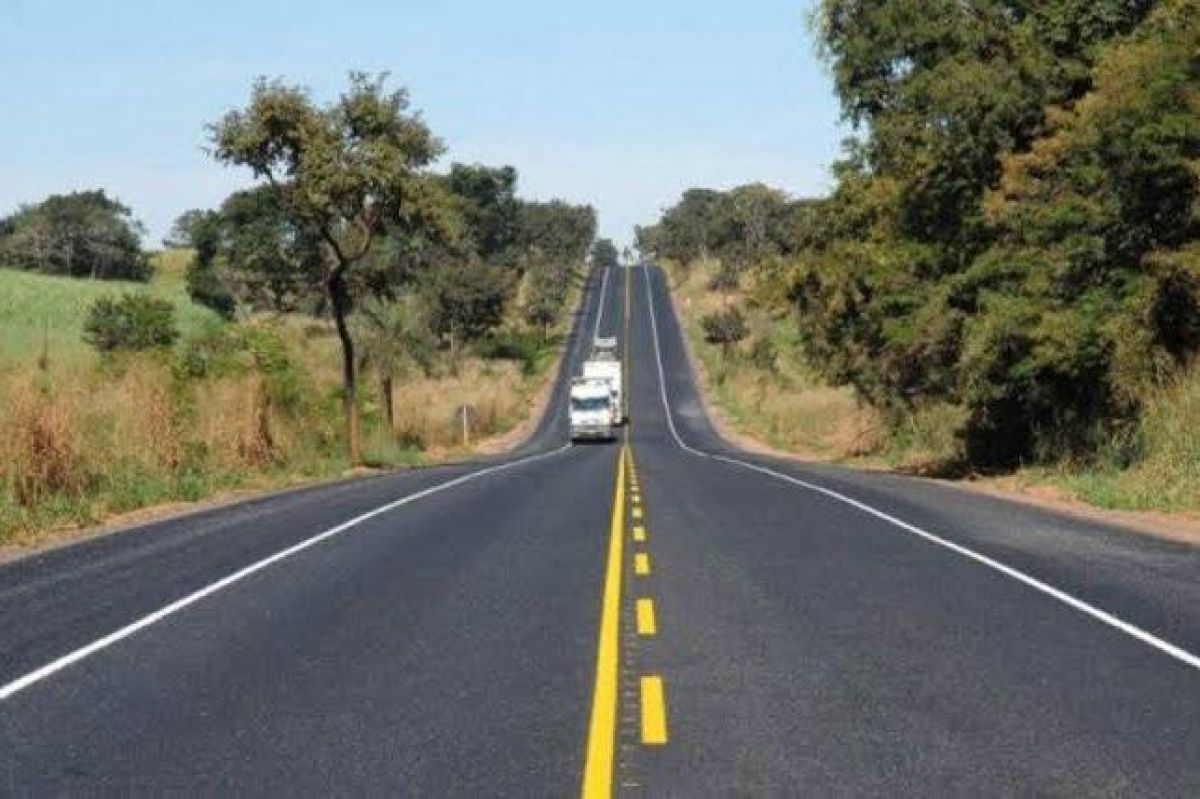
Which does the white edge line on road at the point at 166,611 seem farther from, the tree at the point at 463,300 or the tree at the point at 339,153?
the tree at the point at 463,300

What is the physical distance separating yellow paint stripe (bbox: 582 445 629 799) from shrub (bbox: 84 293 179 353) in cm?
6238

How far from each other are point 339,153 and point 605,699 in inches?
1221

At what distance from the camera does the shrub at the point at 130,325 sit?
71.8 meters

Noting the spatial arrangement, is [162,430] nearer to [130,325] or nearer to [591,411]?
[591,411]

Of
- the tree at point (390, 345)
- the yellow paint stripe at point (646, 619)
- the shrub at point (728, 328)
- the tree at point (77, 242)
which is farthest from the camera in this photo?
the tree at point (77, 242)

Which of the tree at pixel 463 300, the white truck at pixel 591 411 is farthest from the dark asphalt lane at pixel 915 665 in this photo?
the tree at pixel 463 300

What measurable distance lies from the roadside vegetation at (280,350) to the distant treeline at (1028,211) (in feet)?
41.7

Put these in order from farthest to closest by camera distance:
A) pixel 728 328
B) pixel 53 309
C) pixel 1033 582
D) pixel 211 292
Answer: pixel 211 292
pixel 728 328
pixel 53 309
pixel 1033 582

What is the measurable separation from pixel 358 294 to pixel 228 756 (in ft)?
128

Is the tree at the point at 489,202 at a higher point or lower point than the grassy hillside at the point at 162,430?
higher

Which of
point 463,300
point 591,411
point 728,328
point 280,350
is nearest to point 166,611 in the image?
point 280,350

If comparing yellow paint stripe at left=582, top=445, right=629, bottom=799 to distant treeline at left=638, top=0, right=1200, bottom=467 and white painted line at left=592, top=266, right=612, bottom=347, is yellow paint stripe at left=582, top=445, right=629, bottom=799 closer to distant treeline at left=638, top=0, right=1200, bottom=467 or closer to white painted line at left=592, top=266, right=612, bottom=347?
distant treeline at left=638, top=0, right=1200, bottom=467

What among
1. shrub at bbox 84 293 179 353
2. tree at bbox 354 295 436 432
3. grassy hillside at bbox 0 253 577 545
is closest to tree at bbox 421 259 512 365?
tree at bbox 354 295 436 432

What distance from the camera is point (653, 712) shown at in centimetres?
734
